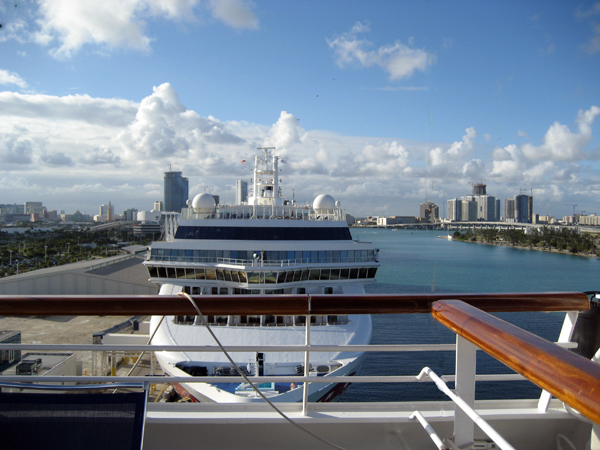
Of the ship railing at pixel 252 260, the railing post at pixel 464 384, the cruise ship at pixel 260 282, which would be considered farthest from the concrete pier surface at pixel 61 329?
the railing post at pixel 464 384

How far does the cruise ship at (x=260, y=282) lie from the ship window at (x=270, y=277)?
0.7 inches

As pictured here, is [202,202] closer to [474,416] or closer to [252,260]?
[252,260]

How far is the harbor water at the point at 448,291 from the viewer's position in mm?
14078

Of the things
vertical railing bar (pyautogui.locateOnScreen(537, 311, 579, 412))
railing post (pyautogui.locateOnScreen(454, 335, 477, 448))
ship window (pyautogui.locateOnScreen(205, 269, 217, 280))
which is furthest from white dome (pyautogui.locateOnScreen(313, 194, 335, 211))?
railing post (pyautogui.locateOnScreen(454, 335, 477, 448))

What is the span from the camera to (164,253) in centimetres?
1365

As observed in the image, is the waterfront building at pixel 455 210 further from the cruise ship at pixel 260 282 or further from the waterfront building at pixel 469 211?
the cruise ship at pixel 260 282

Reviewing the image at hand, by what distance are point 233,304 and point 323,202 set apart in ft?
58.7

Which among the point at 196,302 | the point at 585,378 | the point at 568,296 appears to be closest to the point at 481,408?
the point at 568,296

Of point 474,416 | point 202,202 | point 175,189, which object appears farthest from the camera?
point 175,189

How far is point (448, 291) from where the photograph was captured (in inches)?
1281

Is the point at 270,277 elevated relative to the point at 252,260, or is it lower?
lower

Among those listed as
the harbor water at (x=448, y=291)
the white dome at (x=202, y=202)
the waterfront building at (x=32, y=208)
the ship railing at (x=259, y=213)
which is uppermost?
the waterfront building at (x=32, y=208)

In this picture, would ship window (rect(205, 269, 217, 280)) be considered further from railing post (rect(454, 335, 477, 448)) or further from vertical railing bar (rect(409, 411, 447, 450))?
railing post (rect(454, 335, 477, 448))

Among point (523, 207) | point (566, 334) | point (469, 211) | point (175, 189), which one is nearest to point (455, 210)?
point (469, 211)
